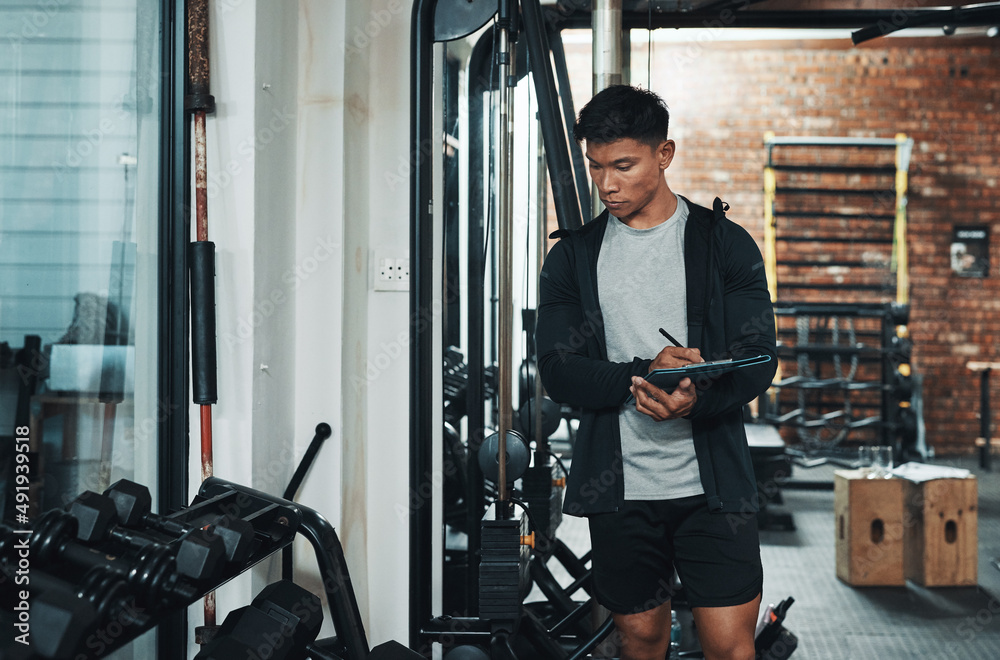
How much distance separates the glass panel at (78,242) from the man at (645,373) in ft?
3.21

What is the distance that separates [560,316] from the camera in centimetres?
151

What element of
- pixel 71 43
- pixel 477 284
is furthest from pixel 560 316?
pixel 71 43

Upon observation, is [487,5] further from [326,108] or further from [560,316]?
[560,316]

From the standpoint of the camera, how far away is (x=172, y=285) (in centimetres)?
191

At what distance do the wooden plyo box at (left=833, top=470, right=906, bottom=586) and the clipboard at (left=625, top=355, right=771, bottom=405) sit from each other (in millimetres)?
2428

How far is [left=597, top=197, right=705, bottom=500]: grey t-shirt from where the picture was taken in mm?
1439

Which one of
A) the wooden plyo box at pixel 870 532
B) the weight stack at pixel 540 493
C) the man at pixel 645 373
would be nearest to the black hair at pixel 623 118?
the man at pixel 645 373

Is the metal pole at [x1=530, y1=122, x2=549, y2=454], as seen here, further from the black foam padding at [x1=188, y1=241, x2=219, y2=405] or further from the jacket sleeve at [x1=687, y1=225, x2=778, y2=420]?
the black foam padding at [x1=188, y1=241, x2=219, y2=405]

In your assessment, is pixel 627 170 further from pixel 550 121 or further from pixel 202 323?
pixel 202 323

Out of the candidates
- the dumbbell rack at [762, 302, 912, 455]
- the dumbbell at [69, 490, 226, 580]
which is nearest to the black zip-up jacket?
the dumbbell at [69, 490, 226, 580]

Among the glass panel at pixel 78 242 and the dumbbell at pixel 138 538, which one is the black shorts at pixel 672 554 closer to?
the dumbbell at pixel 138 538

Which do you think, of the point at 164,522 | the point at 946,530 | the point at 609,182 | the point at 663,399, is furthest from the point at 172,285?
the point at 946,530

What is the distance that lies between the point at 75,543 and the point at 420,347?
902 millimetres

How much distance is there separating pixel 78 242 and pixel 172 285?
255mm
